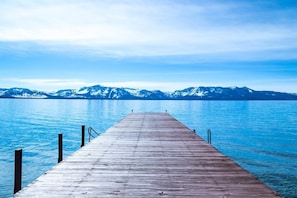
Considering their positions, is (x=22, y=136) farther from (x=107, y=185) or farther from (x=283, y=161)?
(x=107, y=185)

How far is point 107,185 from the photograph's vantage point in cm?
758

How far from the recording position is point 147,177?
830cm

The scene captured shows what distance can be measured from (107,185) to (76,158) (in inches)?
140

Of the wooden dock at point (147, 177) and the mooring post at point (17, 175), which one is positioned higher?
the wooden dock at point (147, 177)

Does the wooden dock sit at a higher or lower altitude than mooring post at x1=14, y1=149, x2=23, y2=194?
higher

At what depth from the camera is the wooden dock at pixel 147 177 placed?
22.9 ft

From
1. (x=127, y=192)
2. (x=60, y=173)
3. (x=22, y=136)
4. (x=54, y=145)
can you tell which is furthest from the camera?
(x=22, y=136)

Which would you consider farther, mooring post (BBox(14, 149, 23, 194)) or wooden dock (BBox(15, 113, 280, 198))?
A: mooring post (BBox(14, 149, 23, 194))

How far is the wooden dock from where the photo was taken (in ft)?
22.9

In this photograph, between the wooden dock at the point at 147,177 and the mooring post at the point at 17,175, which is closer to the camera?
the wooden dock at the point at 147,177

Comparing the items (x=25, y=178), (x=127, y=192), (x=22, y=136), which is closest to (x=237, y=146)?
(x=25, y=178)

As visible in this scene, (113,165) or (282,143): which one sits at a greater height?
(113,165)

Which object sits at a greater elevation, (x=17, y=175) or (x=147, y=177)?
(x=147, y=177)

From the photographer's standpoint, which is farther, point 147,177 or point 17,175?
point 17,175
